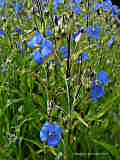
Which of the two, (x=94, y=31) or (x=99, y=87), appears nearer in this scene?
(x=99, y=87)

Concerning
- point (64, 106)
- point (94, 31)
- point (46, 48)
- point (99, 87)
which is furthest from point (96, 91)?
point (94, 31)

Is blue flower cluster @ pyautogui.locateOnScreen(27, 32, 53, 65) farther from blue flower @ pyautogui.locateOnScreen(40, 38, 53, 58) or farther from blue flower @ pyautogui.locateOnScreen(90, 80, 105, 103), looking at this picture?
blue flower @ pyautogui.locateOnScreen(90, 80, 105, 103)

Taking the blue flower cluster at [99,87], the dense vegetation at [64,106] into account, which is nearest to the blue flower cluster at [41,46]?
the dense vegetation at [64,106]

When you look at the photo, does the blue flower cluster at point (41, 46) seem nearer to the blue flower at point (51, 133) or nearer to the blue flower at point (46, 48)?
the blue flower at point (46, 48)

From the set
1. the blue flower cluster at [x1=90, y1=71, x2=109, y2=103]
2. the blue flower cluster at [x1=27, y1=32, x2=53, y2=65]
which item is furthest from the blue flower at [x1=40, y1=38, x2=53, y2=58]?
the blue flower cluster at [x1=90, y1=71, x2=109, y2=103]

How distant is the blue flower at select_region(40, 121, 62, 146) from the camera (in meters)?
1.16

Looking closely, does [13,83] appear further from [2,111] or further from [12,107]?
[2,111]

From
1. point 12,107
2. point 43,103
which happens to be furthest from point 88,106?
point 12,107

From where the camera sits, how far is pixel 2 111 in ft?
4.68

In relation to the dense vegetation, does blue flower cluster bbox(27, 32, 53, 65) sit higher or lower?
higher

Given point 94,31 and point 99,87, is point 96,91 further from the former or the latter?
point 94,31

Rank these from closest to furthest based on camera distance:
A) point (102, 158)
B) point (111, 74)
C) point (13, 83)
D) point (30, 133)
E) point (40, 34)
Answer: point (102, 158) → point (40, 34) → point (30, 133) → point (111, 74) → point (13, 83)

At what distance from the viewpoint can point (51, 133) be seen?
1206 mm

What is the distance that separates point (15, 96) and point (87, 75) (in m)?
0.81
